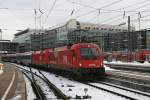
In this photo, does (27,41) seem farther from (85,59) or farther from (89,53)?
(85,59)

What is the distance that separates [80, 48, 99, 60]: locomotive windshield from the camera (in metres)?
26.2

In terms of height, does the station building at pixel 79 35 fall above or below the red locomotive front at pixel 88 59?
above

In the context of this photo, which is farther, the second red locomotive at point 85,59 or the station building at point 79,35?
the station building at point 79,35

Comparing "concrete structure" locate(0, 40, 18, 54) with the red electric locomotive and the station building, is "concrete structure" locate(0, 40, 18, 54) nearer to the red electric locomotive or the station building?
the station building

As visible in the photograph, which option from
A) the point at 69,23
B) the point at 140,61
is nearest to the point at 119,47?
the point at 140,61

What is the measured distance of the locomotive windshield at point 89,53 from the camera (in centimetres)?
2616

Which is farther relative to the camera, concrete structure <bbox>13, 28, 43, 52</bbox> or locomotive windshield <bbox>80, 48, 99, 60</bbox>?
concrete structure <bbox>13, 28, 43, 52</bbox>

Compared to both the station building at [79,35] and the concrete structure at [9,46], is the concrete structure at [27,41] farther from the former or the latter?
the concrete structure at [9,46]

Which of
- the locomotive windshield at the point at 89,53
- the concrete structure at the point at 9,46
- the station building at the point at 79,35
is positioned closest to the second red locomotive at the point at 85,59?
the locomotive windshield at the point at 89,53

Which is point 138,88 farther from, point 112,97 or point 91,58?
point 91,58

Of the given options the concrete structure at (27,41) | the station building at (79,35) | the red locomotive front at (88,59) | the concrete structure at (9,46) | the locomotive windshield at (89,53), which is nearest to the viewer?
the red locomotive front at (88,59)

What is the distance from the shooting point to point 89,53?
26.5m

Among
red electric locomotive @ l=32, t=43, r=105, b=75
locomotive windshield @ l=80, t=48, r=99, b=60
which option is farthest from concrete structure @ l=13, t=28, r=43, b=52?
locomotive windshield @ l=80, t=48, r=99, b=60

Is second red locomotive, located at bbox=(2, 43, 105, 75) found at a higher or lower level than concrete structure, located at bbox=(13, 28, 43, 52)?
lower
